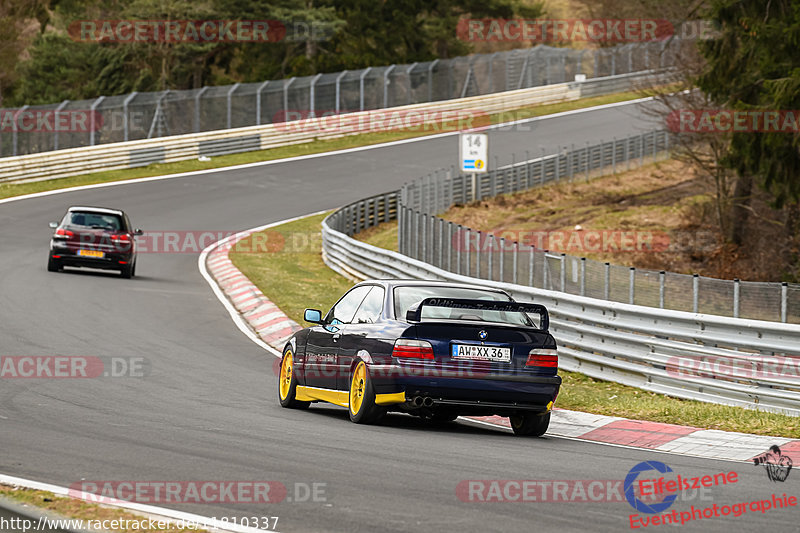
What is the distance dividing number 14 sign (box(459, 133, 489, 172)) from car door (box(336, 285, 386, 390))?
26.9m

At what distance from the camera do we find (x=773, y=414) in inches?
454

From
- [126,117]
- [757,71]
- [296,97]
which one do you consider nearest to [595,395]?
[757,71]

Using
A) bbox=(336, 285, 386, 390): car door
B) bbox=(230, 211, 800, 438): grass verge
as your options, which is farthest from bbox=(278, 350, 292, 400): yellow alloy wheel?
bbox=(230, 211, 800, 438): grass verge

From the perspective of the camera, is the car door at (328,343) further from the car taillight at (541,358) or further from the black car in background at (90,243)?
the black car in background at (90,243)

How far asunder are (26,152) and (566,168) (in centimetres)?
2034

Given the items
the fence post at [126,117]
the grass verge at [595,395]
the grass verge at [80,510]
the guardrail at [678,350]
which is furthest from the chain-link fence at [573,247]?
the fence post at [126,117]

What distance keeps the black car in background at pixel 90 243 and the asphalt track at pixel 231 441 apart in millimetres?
1555

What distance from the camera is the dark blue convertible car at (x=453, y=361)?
10.2 m

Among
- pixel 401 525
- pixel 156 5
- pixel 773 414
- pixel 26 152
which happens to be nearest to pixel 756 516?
pixel 401 525

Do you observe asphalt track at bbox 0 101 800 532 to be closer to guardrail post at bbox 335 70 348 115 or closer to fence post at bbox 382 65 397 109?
guardrail post at bbox 335 70 348 115

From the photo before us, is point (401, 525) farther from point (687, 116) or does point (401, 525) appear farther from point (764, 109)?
point (687, 116)

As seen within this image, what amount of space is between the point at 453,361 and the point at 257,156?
40.1 m

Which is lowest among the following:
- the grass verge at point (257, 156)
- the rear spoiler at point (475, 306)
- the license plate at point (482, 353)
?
the grass verge at point (257, 156)

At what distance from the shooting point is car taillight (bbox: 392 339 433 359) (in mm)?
10180
